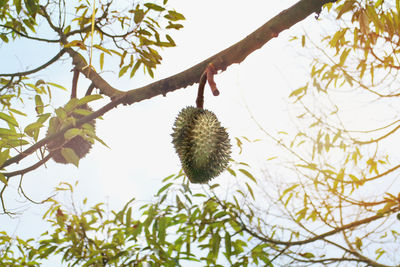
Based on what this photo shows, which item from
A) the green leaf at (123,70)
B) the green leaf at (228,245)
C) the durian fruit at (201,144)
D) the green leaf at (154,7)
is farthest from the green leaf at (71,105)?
the green leaf at (228,245)

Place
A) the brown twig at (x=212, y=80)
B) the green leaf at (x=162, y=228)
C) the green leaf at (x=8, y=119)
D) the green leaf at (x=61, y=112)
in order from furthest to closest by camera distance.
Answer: the green leaf at (x=162, y=228)
the green leaf at (x=8, y=119)
the green leaf at (x=61, y=112)
the brown twig at (x=212, y=80)

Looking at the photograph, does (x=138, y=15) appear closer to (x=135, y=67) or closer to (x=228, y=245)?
(x=135, y=67)

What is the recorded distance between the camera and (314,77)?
2.28 metres

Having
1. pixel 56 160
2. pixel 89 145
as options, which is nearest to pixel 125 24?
pixel 89 145

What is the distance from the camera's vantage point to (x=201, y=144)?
4.09 ft

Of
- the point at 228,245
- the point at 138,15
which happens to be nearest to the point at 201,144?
the point at 228,245

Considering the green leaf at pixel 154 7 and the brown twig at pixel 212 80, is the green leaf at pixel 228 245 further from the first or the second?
the green leaf at pixel 154 7

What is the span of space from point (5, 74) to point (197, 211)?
1.24 metres

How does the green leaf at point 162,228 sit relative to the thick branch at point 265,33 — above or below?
below

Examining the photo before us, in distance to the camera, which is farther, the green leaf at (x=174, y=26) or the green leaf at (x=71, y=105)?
the green leaf at (x=174, y=26)

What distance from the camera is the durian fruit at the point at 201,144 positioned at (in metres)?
1.24

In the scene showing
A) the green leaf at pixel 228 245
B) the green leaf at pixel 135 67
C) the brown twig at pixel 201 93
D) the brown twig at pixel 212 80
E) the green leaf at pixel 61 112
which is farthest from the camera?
the green leaf at pixel 135 67

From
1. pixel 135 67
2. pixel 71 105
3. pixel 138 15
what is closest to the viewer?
pixel 71 105

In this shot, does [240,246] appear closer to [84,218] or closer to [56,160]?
[84,218]
